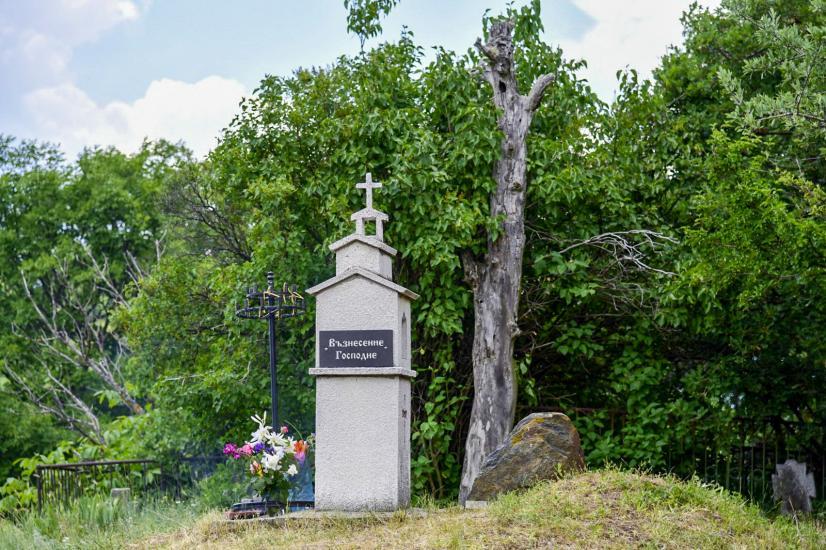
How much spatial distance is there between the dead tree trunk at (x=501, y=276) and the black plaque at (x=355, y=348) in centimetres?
258

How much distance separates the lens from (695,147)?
12.6 meters

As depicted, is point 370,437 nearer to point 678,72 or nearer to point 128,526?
point 128,526

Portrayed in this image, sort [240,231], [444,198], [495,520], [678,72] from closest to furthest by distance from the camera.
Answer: [495,520] → [444,198] → [678,72] → [240,231]

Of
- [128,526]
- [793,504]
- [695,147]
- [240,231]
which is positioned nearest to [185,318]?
[240,231]

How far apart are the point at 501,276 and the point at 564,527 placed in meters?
4.83

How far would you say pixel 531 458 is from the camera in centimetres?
888

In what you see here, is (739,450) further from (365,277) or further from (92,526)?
(92,526)

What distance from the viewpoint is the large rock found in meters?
8.82

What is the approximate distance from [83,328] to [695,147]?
19.5m

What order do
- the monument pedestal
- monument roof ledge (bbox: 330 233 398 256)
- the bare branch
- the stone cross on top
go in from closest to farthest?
the monument pedestal
monument roof ledge (bbox: 330 233 398 256)
the stone cross on top
the bare branch

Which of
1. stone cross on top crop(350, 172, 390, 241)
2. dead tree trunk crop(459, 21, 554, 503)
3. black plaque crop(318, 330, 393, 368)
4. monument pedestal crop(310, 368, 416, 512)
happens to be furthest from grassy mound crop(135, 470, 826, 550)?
stone cross on top crop(350, 172, 390, 241)

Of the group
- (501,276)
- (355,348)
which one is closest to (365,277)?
(355,348)

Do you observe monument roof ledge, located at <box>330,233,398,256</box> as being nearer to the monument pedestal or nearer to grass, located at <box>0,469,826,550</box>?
the monument pedestal

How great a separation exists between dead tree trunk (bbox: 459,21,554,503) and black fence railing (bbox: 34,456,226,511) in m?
4.89
